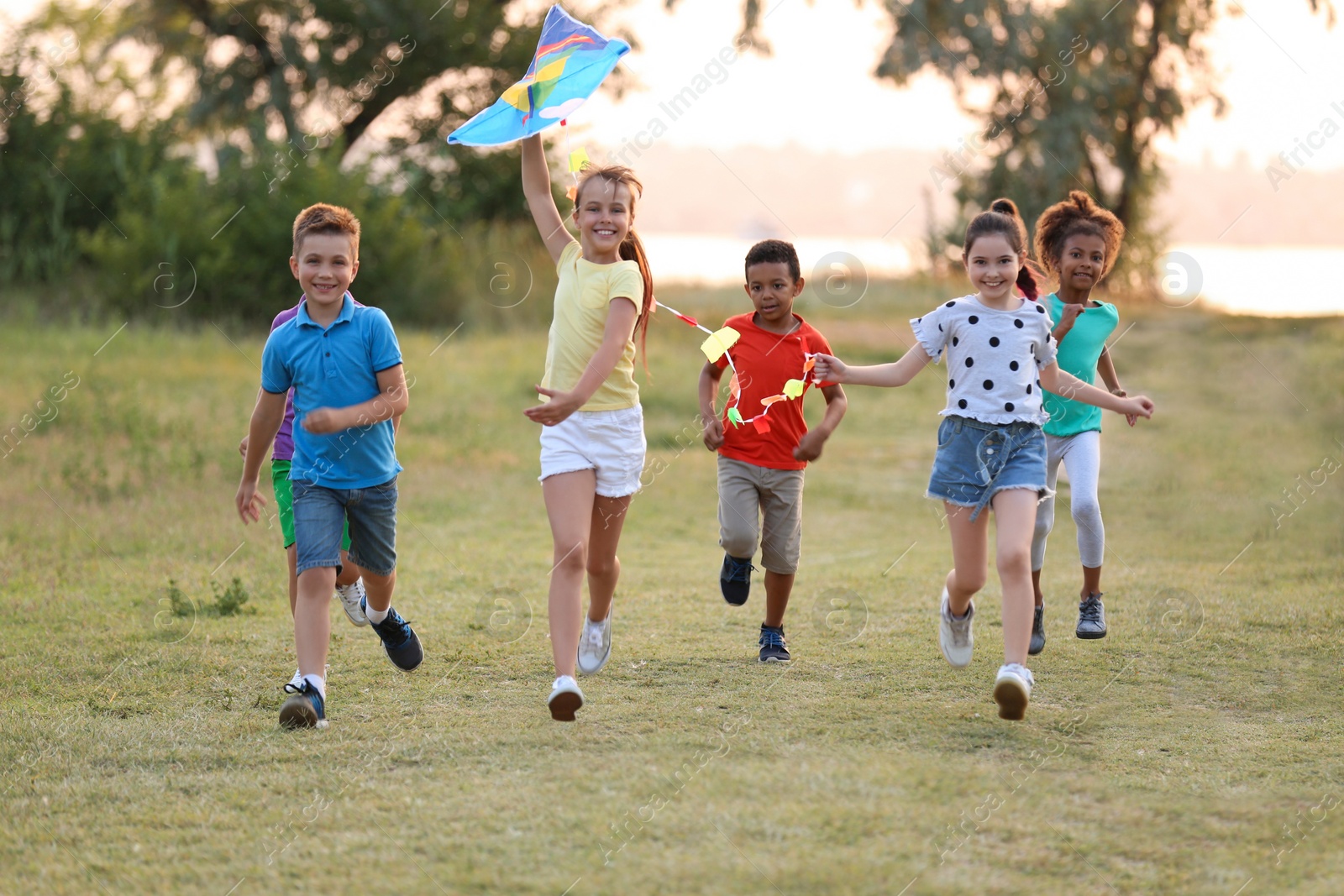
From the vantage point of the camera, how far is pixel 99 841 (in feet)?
12.5

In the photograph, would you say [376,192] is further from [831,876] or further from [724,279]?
[831,876]

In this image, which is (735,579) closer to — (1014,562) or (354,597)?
(1014,562)

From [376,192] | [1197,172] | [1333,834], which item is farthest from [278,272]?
[1197,172]

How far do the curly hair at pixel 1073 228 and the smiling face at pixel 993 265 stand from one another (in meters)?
1.11

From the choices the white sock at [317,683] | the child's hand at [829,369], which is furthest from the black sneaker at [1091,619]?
the white sock at [317,683]

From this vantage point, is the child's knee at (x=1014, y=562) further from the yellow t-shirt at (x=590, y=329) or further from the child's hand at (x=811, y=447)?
the yellow t-shirt at (x=590, y=329)

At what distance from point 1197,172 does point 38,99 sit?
28.8 metres

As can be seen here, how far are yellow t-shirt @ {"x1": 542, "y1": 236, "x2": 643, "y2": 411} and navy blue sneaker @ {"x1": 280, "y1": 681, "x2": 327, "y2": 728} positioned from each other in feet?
4.56

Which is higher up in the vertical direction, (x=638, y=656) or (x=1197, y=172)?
(x=1197, y=172)

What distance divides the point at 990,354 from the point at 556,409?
5.54 feet

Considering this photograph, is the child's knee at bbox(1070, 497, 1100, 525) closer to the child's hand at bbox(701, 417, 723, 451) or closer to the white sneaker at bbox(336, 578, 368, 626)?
the child's hand at bbox(701, 417, 723, 451)

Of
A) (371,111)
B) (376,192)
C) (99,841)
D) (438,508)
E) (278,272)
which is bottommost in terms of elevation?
A: (99,841)

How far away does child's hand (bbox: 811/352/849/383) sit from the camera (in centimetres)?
519

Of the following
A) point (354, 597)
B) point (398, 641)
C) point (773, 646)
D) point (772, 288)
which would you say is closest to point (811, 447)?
point (772, 288)
